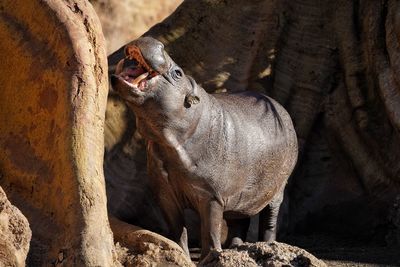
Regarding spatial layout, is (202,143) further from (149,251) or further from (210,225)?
(149,251)

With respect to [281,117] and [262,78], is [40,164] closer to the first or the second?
[281,117]

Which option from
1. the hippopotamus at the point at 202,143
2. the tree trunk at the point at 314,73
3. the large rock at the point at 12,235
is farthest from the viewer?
the tree trunk at the point at 314,73

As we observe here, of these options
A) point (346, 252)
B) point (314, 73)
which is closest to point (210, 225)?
point (346, 252)

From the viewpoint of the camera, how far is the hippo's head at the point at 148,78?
6.36m

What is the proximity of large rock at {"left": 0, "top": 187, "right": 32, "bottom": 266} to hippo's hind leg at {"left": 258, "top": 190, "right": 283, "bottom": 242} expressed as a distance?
9.56 ft

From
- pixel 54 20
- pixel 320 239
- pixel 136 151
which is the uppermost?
pixel 54 20

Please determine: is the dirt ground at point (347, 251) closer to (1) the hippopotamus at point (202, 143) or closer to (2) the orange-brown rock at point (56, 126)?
(1) the hippopotamus at point (202, 143)

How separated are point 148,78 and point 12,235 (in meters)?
1.67

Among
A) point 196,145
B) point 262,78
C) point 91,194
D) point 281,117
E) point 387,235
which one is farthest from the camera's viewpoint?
point 262,78

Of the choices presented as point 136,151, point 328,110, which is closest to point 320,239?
point 328,110

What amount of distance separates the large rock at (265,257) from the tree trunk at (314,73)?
10.1ft

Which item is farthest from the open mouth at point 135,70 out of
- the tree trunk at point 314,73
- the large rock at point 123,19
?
the large rock at point 123,19

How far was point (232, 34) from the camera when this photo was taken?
9016 mm

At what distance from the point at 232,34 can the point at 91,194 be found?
386 centimetres
